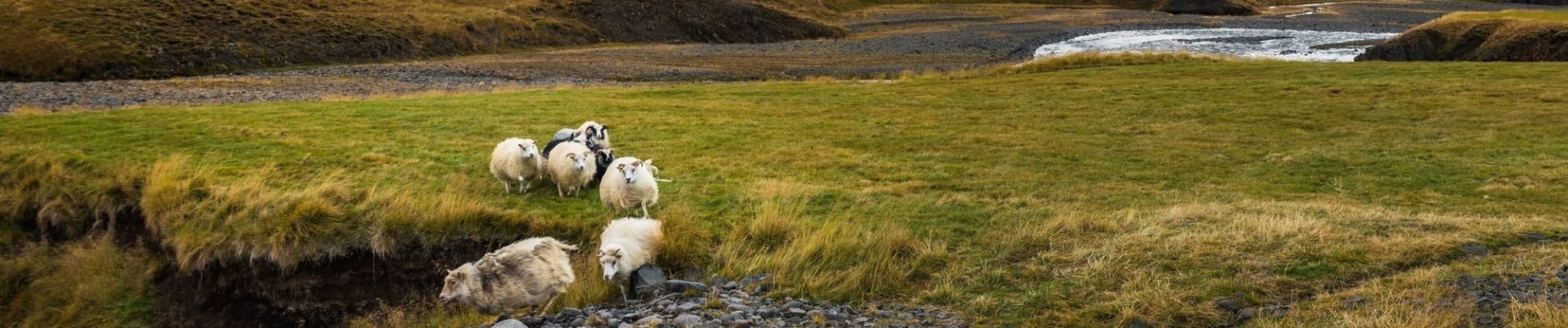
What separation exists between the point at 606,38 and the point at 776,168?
2222 inches

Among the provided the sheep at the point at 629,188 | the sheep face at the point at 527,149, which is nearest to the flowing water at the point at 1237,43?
the sheep face at the point at 527,149

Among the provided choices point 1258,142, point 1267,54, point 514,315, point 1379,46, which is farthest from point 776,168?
point 1267,54

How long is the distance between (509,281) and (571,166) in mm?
3899

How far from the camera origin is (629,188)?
12203 millimetres

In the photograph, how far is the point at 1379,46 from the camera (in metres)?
39.8

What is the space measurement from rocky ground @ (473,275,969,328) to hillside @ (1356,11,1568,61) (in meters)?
35.2

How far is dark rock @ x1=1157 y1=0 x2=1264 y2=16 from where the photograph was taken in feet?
354

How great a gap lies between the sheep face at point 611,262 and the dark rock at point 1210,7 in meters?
111

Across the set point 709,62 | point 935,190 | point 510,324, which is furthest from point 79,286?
point 709,62

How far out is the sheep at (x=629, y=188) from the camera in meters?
12.1

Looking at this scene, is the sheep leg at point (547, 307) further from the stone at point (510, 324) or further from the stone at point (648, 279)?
the stone at point (648, 279)

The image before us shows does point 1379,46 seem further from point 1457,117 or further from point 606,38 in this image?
point 606,38

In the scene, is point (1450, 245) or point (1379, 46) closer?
point (1450, 245)

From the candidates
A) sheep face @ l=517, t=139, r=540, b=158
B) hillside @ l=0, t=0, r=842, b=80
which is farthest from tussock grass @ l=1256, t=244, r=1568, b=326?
hillside @ l=0, t=0, r=842, b=80
